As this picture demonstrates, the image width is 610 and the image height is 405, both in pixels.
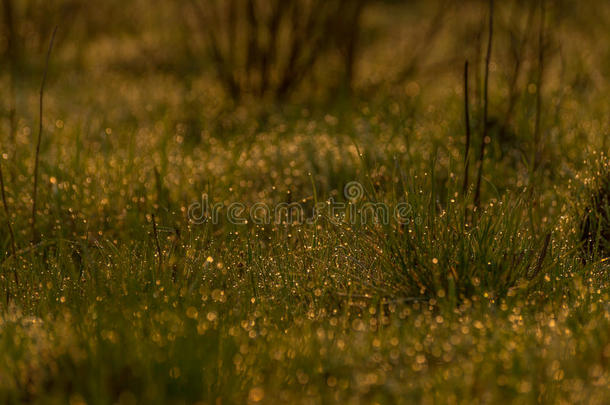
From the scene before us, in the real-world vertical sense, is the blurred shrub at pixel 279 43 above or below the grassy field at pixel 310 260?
above

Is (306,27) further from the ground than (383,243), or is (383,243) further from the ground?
(306,27)

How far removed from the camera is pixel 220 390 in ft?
4.88

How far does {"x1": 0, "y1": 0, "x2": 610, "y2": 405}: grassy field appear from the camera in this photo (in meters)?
1.49

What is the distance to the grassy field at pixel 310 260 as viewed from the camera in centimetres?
149

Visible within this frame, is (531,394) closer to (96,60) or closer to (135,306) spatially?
(135,306)

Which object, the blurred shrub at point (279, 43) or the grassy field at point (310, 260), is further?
the blurred shrub at point (279, 43)

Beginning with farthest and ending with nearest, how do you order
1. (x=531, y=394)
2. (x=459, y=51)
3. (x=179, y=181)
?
(x=459, y=51), (x=179, y=181), (x=531, y=394)

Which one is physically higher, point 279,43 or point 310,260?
point 279,43

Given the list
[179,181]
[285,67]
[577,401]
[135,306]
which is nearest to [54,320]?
[135,306]

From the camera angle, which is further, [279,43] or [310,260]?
[279,43]

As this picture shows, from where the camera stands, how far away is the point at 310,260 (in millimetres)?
2145

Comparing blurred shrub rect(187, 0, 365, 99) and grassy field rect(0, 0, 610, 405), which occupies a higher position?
blurred shrub rect(187, 0, 365, 99)

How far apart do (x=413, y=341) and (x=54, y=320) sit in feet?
3.19

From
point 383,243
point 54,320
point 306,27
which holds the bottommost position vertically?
point 54,320
